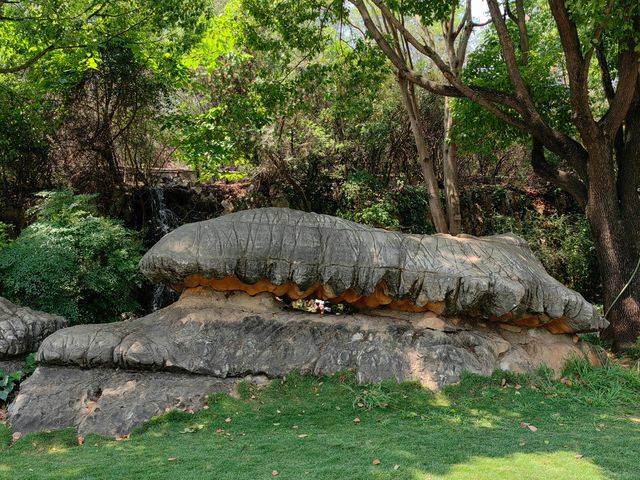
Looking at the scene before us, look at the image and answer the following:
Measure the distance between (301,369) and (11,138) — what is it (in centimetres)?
979

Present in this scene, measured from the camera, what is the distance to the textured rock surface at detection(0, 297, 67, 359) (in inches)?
306

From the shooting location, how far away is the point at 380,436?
5.77 meters

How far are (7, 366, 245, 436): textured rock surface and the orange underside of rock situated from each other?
140 cm

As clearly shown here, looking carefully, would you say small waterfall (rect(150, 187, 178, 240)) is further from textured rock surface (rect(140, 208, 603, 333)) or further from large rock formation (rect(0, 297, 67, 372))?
textured rock surface (rect(140, 208, 603, 333))

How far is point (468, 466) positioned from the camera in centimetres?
483

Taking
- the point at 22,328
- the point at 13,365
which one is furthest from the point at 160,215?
the point at 13,365

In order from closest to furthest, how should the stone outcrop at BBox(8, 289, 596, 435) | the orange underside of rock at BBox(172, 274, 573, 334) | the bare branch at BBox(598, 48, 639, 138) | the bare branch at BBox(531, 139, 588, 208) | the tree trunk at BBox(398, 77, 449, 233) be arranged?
the stone outcrop at BBox(8, 289, 596, 435), the orange underside of rock at BBox(172, 274, 573, 334), the bare branch at BBox(598, 48, 639, 138), the bare branch at BBox(531, 139, 588, 208), the tree trunk at BBox(398, 77, 449, 233)

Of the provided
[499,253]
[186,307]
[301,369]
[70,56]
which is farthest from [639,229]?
[70,56]

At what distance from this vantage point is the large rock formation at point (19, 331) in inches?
306

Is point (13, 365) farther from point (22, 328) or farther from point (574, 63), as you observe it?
point (574, 63)

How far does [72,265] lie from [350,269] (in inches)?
201

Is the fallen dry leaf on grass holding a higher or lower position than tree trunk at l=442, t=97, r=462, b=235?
lower

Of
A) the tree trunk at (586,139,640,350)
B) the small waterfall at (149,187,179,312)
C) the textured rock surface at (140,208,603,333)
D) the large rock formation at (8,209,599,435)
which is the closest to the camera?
the large rock formation at (8,209,599,435)

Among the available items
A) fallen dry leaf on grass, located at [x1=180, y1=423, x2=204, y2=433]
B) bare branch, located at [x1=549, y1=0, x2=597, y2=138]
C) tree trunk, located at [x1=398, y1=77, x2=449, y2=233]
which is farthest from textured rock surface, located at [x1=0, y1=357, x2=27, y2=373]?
bare branch, located at [x1=549, y1=0, x2=597, y2=138]
